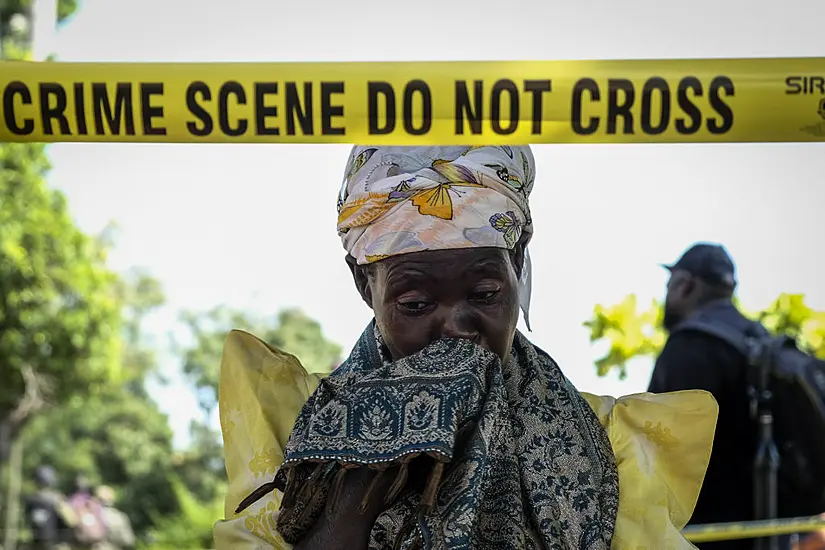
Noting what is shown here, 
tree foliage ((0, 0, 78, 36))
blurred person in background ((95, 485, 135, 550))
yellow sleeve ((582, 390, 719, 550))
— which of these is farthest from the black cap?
tree foliage ((0, 0, 78, 36))

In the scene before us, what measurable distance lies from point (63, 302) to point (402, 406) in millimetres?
16183

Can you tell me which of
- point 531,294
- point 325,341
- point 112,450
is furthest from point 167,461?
point 531,294

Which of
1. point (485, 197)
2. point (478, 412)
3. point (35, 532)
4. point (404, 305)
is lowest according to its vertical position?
point (35, 532)

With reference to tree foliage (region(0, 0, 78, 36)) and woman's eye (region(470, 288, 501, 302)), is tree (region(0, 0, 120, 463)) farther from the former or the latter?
woman's eye (region(470, 288, 501, 302))

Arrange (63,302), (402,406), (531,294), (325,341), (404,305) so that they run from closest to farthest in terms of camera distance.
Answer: (402,406)
(404,305)
(531,294)
(63,302)
(325,341)

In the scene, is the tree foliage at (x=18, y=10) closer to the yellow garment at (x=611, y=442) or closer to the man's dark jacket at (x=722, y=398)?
the man's dark jacket at (x=722, y=398)

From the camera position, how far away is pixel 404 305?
85.9 inches

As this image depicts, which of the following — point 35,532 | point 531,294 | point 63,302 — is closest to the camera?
point 531,294

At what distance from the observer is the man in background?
20.5 feet

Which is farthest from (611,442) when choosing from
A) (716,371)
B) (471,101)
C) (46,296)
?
(46,296)

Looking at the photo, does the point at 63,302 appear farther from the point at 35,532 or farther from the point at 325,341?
the point at 325,341

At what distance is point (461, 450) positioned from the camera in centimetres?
205

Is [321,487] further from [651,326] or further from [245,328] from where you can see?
[245,328]

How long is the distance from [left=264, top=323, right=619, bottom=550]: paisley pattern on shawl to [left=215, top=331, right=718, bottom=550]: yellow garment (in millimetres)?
81
